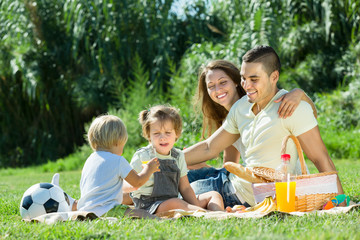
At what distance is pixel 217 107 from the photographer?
484cm

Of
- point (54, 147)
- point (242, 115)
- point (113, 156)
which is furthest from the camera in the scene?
point (54, 147)

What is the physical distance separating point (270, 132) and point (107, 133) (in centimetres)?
121

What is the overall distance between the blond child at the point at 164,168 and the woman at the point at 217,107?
26 cm

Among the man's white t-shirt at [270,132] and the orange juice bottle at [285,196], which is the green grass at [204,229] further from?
the man's white t-shirt at [270,132]

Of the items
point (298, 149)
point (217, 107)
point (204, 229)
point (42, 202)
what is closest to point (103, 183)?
point (42, 202)

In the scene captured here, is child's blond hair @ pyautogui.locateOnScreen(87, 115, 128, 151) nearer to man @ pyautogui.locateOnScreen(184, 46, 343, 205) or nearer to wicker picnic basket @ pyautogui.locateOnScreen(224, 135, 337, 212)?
wicker picnic basket @ pyautogui.locateOnScreen(224, 135, 337, 212)

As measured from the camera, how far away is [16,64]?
12617 millimetres

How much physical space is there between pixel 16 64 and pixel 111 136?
995cm

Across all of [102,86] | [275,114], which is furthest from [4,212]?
[102,86]

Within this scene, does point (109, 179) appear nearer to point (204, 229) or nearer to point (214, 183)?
point (204, 229)

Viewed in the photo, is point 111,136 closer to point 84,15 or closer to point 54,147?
point 84,15

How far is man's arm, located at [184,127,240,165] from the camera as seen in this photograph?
4.14 metres

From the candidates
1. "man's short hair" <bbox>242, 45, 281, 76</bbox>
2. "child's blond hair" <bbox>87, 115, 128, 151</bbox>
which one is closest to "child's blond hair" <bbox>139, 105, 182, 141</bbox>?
"child's blond hair" <bbox>87, 115, 128, 151</bbox>

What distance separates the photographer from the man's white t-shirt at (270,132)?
3469mm
